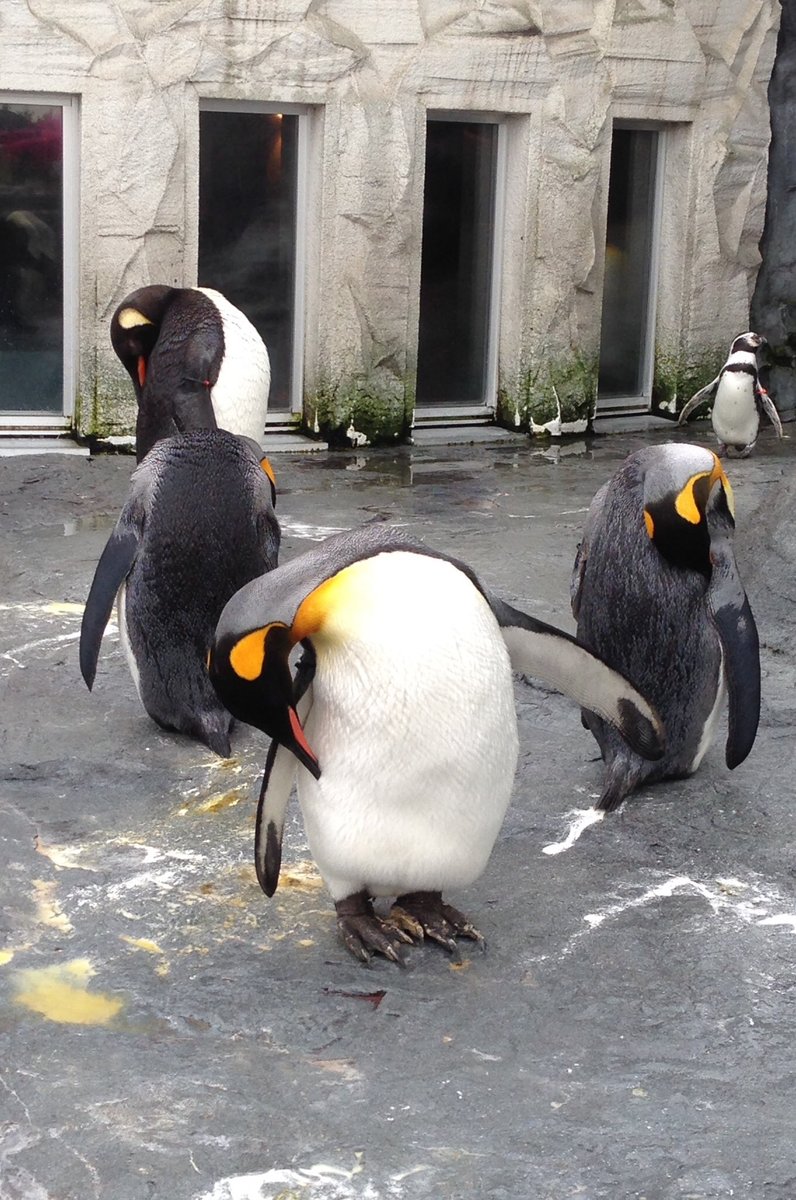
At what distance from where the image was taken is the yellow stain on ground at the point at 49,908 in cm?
316

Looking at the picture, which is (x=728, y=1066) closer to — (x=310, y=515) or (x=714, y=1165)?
(x=714, y=1165)

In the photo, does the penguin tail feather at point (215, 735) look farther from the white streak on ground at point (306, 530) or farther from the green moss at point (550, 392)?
the green moss at point (550, 392)

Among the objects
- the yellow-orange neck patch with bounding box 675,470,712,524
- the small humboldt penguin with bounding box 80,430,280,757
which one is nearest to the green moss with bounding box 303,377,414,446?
the small humboldt penguin with bounding box 80,430,280,757

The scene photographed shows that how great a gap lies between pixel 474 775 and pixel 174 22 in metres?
5.54

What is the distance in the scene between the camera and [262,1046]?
273 centimetres

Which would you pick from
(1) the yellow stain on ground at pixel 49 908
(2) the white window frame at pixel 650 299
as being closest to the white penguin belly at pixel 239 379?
(1) the yellow stain on ground at pixel 49 908

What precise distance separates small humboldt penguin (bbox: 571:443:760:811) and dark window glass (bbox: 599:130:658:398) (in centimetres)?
545

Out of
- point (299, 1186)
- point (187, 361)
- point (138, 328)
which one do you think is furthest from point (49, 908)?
point (138, 328)

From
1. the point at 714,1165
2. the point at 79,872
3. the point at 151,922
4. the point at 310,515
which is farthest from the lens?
the point at 310,515

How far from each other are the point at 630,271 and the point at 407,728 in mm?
6730

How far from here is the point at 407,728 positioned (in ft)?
9.54

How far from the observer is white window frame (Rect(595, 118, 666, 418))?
8977mm

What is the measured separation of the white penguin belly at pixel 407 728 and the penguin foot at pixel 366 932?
0.25 ft

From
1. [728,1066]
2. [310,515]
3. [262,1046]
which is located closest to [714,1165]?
[728,1066]
